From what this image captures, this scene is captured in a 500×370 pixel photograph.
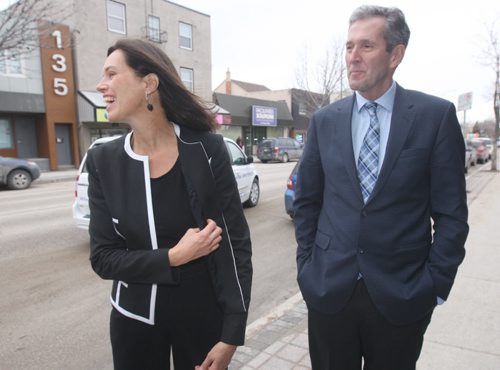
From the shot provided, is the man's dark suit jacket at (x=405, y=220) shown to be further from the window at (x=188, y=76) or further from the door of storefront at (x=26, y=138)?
the window at (x=188, y=76)

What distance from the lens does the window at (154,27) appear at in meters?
23.9

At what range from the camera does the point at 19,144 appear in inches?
779

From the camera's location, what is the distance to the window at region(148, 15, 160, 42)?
78.4ft

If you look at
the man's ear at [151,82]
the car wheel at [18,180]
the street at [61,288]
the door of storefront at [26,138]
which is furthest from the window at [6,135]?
the man's ear at [151,82]

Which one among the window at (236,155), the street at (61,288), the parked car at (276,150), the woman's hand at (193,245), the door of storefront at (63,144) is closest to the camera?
the woman's hand at (193,245)

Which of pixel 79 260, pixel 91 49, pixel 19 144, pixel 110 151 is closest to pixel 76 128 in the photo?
pixel 19 144

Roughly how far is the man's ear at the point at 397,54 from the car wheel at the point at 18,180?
14.1 m

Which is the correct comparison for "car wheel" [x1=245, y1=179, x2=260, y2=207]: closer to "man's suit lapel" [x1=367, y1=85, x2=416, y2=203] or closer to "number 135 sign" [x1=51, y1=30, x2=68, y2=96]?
"man's suit lapel" [x1=367, y1=85, x2=416, y2=203]

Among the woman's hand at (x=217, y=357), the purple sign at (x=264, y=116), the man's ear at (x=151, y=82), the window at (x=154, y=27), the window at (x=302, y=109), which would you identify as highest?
the window at (x=154, y=27)

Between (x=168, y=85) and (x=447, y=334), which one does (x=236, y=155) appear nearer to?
(x=447, y=334)

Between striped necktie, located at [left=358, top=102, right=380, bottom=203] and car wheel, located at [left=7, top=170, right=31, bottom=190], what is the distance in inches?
550

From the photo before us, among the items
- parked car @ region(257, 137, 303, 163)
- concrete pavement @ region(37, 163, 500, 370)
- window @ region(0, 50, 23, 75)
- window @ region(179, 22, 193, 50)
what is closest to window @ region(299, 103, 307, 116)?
parked car @ region(257, 137, 303, 163)

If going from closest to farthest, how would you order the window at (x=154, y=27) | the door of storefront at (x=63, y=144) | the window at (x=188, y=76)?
the door of storefront at (x=63, y=144) < the window at (x=154, y=27) < the window at (x=188, y=76)

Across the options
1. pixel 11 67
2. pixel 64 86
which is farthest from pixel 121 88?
pixel 64 86
